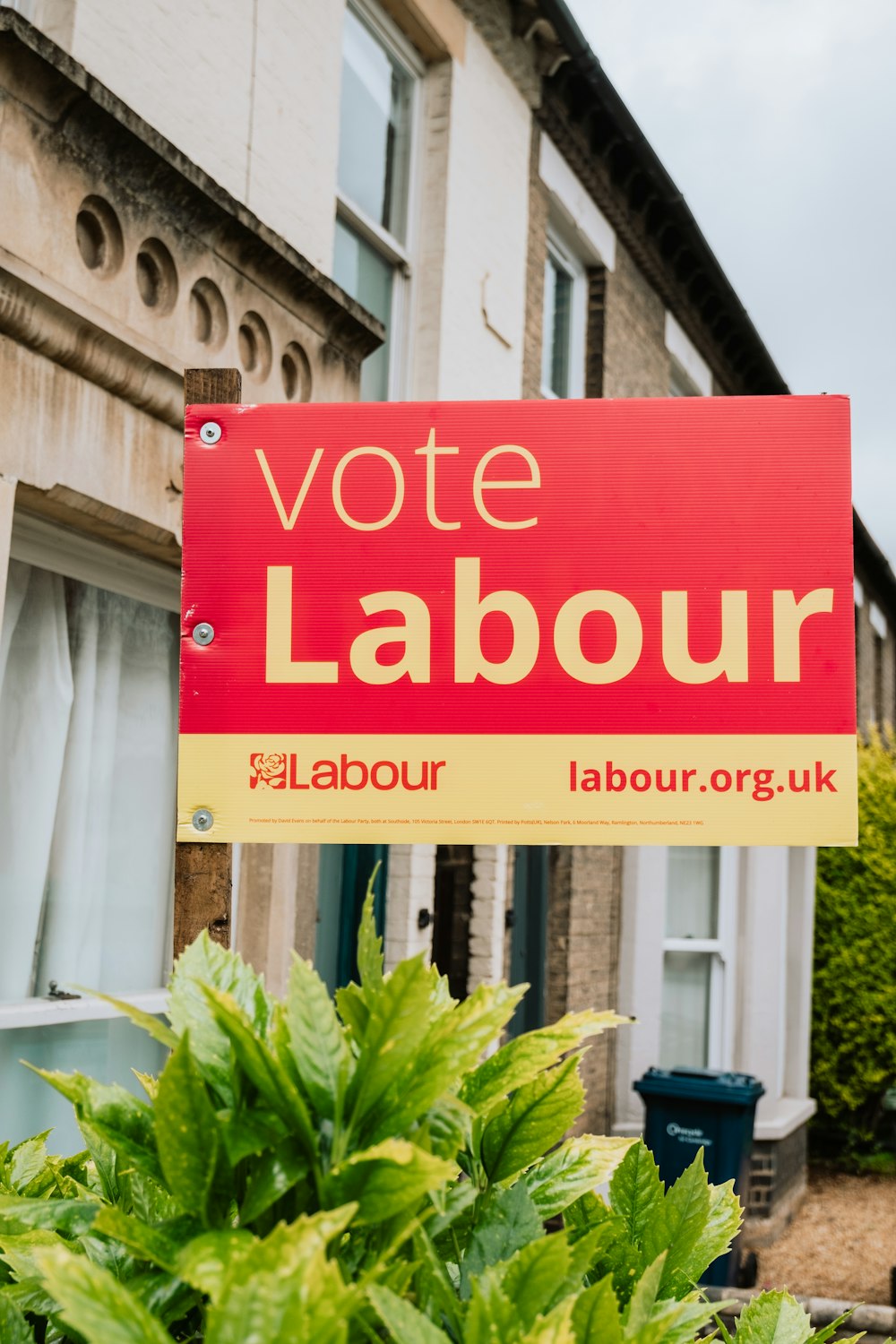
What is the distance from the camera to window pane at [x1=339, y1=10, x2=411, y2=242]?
5.89m

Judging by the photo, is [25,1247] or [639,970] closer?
[25,1247]

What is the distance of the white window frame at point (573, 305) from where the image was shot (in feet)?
27.0

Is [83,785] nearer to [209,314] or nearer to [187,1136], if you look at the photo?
[209,314]

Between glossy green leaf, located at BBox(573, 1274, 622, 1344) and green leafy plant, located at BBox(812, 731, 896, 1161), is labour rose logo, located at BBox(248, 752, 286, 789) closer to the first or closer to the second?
glossy green leaf, located at BBox(573, 1274, 622, 1344)

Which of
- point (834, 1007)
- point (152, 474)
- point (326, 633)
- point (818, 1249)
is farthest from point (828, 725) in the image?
point (834, 1007)

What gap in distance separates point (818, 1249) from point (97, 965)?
5.76m

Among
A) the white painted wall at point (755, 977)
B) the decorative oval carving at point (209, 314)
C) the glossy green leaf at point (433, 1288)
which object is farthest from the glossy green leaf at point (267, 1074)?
the white painted wall at point (755, 977)

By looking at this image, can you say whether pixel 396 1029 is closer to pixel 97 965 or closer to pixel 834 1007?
pixel 97 965

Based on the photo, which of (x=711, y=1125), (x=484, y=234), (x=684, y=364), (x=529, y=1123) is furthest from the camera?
(x=684, y=364)

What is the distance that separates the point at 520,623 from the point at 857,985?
8.99 metres

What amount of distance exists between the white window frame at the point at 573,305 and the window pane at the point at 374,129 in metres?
1.93

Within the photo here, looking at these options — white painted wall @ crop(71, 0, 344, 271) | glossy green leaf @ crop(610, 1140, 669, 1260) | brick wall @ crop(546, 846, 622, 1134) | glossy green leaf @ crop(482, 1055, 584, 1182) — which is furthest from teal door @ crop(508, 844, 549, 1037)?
glossy green leaf @ crop(482, 1055, 584, 1182)

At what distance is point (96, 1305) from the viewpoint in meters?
0.92

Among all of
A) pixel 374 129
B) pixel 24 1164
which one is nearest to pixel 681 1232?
pixel 24 1164
